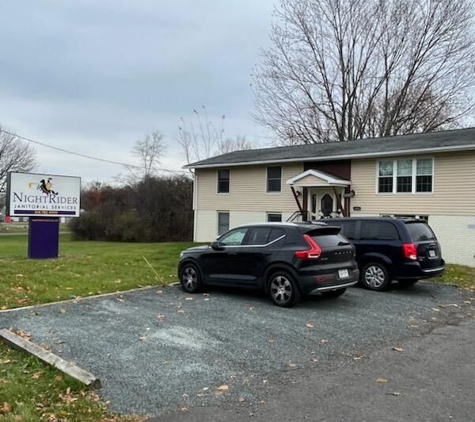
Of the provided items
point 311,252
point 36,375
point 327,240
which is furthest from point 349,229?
point 36,375

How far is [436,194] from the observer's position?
17047 mm

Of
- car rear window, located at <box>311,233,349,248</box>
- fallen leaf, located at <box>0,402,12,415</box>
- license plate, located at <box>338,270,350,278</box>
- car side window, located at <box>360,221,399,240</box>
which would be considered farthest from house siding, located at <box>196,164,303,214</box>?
fallen leaf, located at <box>0,402,12,415</box>

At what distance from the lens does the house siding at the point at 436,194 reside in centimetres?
1630

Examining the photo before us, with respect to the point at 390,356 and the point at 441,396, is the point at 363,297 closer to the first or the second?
the point at 390,356

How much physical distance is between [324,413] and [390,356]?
6.94ft

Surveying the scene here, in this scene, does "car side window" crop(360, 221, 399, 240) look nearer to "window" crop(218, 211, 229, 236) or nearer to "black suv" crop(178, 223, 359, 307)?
"black suv" crop(178, 223, 359, 307)

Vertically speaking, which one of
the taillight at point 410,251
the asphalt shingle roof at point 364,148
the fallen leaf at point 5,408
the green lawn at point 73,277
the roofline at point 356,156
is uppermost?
the asphalt shingle roof at point 364,148

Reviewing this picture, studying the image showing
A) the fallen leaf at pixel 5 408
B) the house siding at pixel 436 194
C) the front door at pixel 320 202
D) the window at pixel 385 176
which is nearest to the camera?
the fallen leaf at pixel 5 408

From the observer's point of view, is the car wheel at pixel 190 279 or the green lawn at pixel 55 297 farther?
the car wheel at pixel 190 279

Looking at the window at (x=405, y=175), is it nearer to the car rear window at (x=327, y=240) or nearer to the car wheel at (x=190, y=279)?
the car rear window at (x=327, y=240)

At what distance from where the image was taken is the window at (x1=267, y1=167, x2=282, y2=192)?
21641 millimetres

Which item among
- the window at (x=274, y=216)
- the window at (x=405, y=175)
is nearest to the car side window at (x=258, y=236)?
the window at (x=405, y=175)

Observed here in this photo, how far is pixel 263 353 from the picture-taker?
573 centimetres

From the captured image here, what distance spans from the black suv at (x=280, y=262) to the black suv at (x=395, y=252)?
1.78 metres
